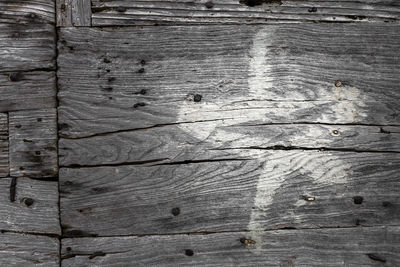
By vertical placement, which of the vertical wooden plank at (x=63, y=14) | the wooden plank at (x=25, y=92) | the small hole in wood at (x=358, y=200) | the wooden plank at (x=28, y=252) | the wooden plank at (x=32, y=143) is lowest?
the wooden plank at (x=28, y=252)

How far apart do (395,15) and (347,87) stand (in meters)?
0.41

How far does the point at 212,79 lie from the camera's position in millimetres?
1670

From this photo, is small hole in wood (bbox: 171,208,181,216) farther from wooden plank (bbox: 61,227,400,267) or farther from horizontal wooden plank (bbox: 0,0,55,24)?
horizontal wooden plank (bbox: 0,0,55,24)

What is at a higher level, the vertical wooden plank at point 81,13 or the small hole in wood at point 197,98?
the vertical wooden plank at point 81,13

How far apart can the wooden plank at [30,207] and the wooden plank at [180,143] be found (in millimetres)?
157

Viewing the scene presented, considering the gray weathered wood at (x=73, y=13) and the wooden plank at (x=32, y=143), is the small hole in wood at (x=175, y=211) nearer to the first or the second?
the wooden plank at (x=32, y=143)

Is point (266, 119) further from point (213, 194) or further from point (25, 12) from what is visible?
point (25, 12)

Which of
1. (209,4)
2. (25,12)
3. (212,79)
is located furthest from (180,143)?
(25,12)

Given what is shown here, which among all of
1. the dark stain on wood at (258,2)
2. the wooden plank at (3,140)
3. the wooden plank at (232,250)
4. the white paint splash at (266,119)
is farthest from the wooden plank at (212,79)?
the wooden plank at (232,250)

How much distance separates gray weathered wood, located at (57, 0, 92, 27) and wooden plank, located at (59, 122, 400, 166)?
0.52 m

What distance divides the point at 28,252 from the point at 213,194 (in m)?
0.86

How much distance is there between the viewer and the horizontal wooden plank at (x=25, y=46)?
165cm

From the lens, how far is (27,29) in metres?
1.66

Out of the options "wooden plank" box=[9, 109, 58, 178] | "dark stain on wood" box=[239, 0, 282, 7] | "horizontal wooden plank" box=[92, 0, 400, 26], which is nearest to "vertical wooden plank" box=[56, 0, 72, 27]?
"horizontal wooden plank" box=[92, 0, 400, 26]
